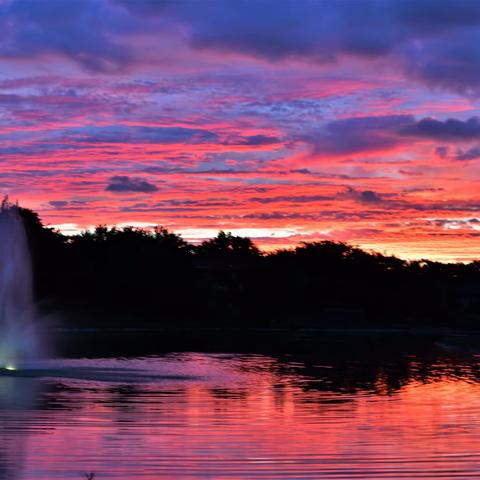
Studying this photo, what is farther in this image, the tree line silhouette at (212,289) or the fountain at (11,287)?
the tree line silhouette at (212,289)

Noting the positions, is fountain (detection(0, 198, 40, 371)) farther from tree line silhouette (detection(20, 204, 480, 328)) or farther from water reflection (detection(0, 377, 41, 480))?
tree line silhouette (detection(20, 204, 480, 328))

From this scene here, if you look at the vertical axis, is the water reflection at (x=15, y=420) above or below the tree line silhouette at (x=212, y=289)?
below

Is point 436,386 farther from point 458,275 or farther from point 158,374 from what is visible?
point 458,275

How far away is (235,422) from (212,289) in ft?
245

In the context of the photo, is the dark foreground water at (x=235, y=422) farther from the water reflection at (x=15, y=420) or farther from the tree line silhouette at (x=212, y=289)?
the tree line silhouette at (x=212, y=289)

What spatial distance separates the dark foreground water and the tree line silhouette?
169ft

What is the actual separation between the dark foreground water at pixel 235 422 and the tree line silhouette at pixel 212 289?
5153cm

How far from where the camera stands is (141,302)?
92562mm

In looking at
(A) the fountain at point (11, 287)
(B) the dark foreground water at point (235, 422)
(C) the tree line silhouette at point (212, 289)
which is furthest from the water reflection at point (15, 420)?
(C) the tree line silhouette at point (212, 289)

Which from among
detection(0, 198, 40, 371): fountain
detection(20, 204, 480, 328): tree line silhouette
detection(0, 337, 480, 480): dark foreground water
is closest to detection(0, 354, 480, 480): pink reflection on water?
detection(0, 337, 480, 480): dark foreground water

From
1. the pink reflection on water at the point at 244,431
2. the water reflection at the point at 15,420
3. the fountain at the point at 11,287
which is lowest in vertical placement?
the pink reflection on water at the point at 244,431

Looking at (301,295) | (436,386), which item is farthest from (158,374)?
(301,295)

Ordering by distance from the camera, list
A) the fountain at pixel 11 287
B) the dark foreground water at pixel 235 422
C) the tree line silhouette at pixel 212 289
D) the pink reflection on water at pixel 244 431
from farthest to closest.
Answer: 1. the tree line silhouette at pixel 212 289
2. the fountain at pixel 11 287
3. the dark foreground water at pixel 235 422
4. the pink reflection on water at pixel 244 431

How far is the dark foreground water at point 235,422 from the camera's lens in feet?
54.5
